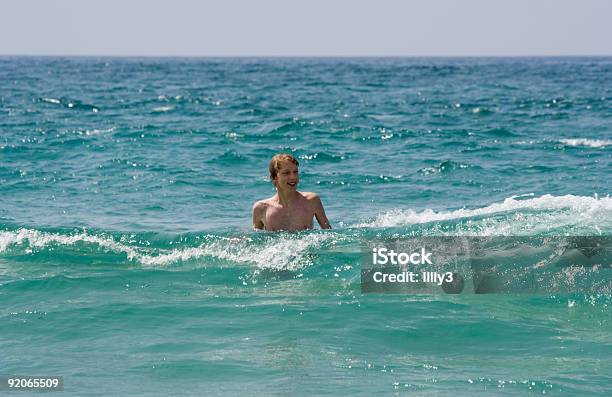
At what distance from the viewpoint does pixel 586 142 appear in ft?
67.2

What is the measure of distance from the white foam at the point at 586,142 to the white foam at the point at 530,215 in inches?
325

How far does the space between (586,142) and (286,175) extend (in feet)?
43.2

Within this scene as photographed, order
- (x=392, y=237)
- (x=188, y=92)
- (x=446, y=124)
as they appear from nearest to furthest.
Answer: (x=392, y=237), (x=446, y=124), (x=188, y=92)

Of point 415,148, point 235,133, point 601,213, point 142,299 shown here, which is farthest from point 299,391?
point 235,133

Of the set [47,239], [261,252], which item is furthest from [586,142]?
[47,239]

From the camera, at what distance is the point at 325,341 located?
727 centimetres

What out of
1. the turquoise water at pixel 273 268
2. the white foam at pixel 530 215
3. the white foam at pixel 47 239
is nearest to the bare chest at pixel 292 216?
the turquoise water at pixel 273 268

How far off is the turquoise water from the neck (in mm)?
339

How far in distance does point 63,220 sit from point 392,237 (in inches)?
177

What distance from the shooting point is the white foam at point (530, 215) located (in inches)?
422

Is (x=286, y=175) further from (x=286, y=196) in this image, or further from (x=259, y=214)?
(x=259, y=214)

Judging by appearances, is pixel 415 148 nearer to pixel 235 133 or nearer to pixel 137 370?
pixel 235 133

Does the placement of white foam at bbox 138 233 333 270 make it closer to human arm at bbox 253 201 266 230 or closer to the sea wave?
the sea wave

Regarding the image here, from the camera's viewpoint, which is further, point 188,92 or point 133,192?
point 188,92
